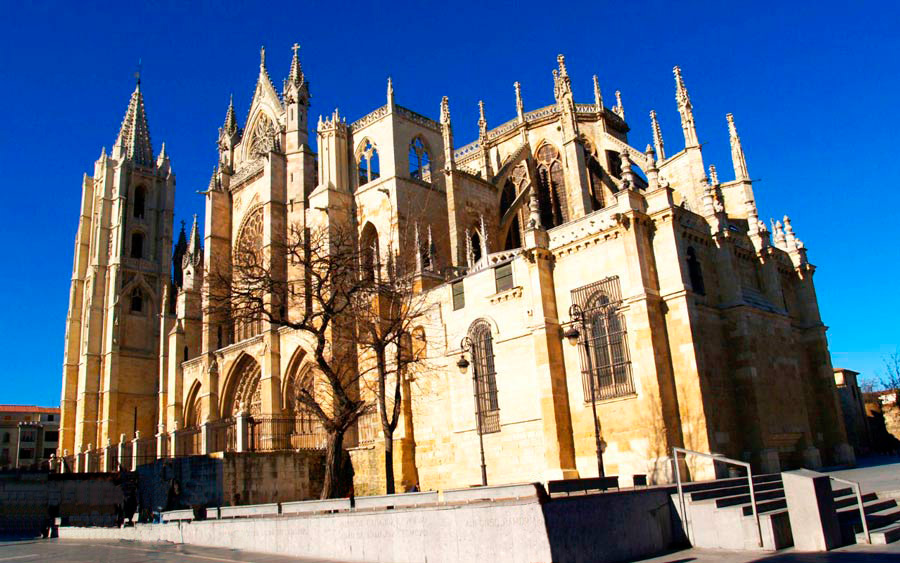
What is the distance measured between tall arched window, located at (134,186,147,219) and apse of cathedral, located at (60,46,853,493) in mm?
12725

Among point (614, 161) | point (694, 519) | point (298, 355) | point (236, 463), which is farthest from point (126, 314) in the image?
point (694, 519)

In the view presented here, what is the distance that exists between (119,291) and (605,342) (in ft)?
125

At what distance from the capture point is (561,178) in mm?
33312

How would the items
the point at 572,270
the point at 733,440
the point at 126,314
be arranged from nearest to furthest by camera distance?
the point at 733,440 < the point at 572,270 < the point at 126,314

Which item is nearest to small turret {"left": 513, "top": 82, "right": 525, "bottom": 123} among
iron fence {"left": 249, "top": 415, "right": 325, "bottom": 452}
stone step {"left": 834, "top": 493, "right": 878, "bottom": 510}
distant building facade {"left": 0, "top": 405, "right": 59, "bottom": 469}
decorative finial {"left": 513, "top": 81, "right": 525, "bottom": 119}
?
decorative finial {"left": 513, "top": 81, "right": 525, "bottom": 119}

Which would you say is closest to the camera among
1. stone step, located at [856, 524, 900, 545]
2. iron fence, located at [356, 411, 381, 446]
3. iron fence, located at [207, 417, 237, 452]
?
stone step, located at [856, 524, 900, 545]

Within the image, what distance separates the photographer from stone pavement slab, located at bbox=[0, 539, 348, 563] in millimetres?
11312

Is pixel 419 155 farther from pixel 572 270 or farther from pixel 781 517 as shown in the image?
pixel 781 517

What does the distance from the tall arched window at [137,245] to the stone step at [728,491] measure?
1776 inches

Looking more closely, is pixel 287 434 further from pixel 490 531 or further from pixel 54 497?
pixel 490 531

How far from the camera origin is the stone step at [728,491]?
12062mm

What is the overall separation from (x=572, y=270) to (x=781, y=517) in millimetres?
9999

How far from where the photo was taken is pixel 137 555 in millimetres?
12453

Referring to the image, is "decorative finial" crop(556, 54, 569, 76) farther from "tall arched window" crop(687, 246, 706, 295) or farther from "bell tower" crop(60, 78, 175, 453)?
"bell tower" crop(60, 78, 175, 453)
